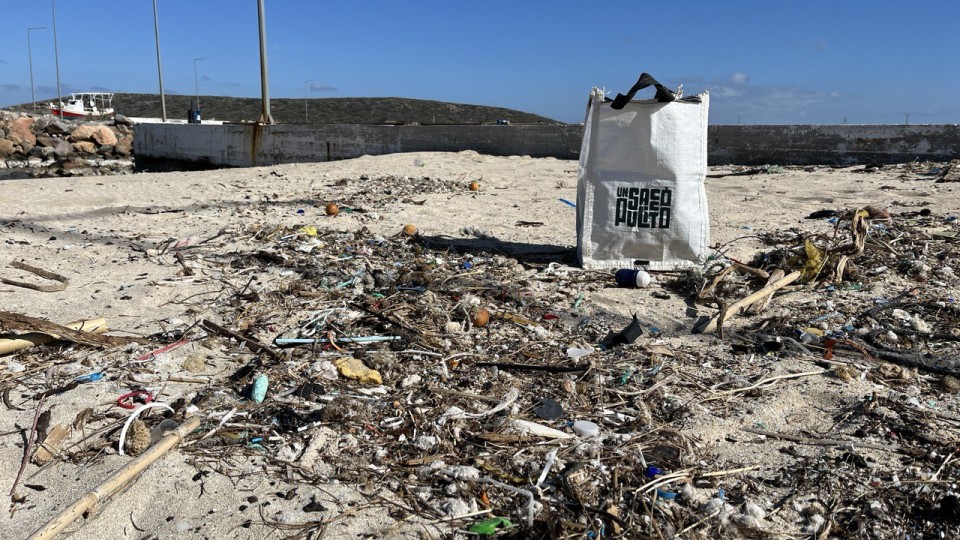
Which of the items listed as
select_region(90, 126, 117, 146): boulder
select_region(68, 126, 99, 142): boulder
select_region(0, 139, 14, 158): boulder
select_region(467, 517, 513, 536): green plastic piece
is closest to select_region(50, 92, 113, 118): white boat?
select_region(68, 126, 99, 142): boulder

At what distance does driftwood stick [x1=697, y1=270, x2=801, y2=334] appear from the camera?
3.41 metres

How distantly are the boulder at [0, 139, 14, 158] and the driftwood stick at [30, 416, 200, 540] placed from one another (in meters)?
21.0

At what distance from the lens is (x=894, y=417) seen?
250cm

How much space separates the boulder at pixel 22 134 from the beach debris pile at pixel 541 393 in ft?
63.7

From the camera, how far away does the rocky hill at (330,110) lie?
22028 millimetres

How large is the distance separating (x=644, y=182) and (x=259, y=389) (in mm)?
2665

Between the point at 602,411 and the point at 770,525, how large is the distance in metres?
0.78

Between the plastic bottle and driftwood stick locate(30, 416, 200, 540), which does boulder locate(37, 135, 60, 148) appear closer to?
the plastic bottle

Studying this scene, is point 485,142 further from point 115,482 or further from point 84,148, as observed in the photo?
point 84,148

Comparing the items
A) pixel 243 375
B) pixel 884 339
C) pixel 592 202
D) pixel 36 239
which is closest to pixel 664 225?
pixel 592 202

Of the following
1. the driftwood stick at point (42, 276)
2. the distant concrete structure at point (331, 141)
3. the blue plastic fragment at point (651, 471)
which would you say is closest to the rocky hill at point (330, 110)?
the distant concrete structure at point (331, 141)

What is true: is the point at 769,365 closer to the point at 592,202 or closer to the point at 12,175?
the point at 592,202

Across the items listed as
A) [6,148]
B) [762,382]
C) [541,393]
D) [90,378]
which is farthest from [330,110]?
[762,382]

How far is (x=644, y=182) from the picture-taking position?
425cm
